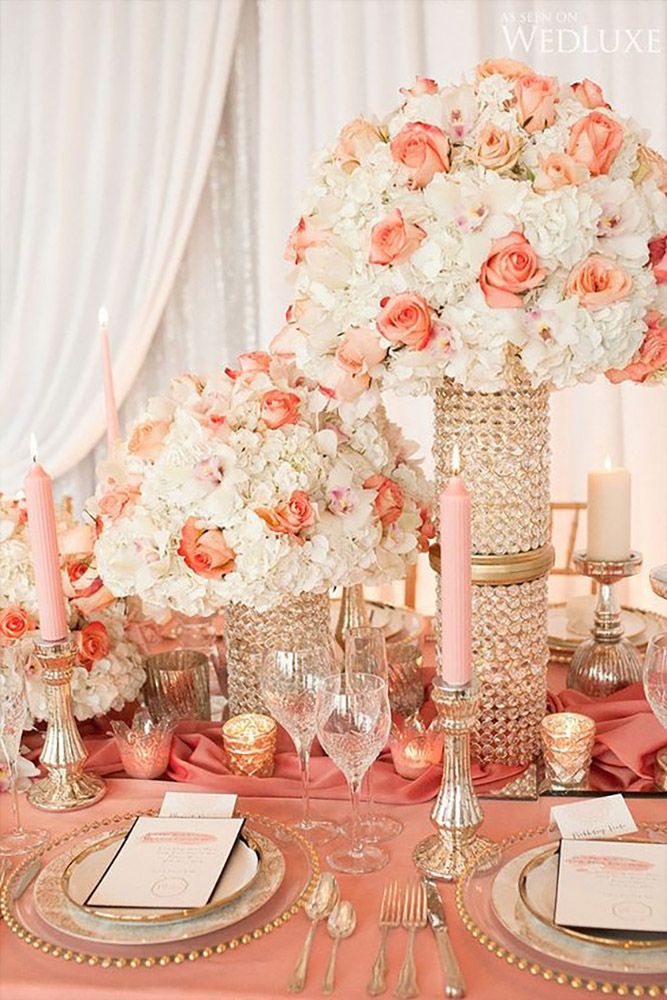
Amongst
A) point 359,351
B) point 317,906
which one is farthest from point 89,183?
point 317,906

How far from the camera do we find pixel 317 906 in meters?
1.12

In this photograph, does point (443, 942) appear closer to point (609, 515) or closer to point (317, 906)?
point (317, 906)

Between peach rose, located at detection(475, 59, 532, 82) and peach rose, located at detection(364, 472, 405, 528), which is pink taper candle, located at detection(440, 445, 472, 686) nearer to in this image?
peach rose, located at detection(364, 472, 405, 528)

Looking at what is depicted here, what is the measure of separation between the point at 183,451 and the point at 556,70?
2.44 meters

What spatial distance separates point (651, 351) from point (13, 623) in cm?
93

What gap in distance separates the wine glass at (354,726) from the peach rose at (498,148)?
60cm

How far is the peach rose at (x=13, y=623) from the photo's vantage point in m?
1.49

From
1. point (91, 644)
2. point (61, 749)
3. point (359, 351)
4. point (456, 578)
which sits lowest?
point (61, 749)

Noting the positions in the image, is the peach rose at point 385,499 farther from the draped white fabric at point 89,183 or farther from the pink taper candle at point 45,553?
the draped white fabric at point 89,183

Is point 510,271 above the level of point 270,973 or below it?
above

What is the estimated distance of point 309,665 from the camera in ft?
4.31

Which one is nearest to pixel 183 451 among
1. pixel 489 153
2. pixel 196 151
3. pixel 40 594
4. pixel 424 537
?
pixel 40 594

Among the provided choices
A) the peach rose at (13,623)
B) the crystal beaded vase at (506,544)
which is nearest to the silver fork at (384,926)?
the crystal beaded vase at (506,544)

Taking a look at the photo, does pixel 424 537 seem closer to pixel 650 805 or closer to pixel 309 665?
pixel 309 665
